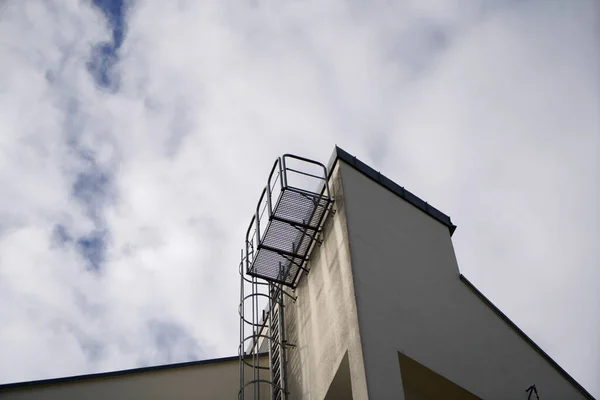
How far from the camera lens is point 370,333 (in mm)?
10648

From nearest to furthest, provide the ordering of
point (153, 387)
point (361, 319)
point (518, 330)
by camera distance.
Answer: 1. point (361, 319)
2. point (518, 330)
3. point (153, 387)

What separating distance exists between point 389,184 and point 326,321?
125 inches

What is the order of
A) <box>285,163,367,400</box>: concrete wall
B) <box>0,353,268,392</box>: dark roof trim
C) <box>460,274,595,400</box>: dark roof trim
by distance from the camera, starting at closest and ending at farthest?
<box>285,163,367,400</box>: concrete wall < <box>460,274,595,400</box>: dark roof trim < <box>0,353,268,392</box>: dark roof trim

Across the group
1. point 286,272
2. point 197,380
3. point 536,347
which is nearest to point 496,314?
point 536,347

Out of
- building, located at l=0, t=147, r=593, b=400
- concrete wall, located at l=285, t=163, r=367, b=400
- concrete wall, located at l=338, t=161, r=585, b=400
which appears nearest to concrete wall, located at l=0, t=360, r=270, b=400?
building, located at l=0, t=147, r=593, b=400

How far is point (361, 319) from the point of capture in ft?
35.2

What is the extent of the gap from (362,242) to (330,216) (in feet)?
3.44

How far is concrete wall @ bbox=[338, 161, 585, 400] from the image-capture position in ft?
36.1

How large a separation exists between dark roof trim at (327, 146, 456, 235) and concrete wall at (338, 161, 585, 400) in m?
0.15

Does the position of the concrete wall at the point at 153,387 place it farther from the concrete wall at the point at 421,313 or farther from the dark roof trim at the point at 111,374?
the concrete wall at the point at 421,313

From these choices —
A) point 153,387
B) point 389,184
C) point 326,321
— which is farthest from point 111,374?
point 389,184

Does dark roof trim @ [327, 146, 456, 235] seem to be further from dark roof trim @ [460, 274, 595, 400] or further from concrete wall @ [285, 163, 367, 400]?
dark roof trim @ [460, 274, 595, 400]

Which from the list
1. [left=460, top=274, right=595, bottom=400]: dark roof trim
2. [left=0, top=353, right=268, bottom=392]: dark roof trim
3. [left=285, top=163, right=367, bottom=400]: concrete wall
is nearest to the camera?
[left=285, top=163, right=367, bottom=400]: concrete wall

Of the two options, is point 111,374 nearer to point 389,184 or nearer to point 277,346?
point 277,346
